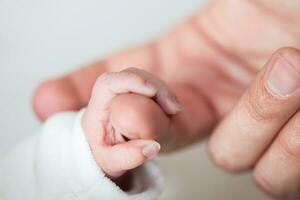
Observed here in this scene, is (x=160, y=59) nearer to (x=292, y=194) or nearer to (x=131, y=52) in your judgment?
(x=131, y=52)

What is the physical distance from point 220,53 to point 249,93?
0.13m

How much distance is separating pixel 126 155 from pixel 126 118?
0.09 ft

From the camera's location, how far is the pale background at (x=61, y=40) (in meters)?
0.60

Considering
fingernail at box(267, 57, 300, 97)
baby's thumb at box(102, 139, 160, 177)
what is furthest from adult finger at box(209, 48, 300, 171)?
baby's thumb at box(102, 139, 160, 177)

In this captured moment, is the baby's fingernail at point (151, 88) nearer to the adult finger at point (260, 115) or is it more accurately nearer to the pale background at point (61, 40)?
the adult finger at point (260, 115)

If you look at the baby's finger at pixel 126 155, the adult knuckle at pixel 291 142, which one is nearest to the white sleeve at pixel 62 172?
the baby's finger at pixel 126 155

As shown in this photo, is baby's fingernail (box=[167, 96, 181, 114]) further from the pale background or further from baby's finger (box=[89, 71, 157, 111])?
the pale background

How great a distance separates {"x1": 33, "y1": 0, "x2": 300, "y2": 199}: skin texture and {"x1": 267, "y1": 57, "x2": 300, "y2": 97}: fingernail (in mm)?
19


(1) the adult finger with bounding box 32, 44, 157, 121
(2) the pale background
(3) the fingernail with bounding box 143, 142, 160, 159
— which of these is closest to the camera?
(3) the fingernail with bounding box 143, 142, 160, 159

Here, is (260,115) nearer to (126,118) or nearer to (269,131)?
(269,131)

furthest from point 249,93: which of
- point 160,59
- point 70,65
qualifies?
point 70,65

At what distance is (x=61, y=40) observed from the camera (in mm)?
652

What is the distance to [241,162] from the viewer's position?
0.50m

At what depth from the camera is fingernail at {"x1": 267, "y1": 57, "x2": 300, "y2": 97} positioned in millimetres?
373
